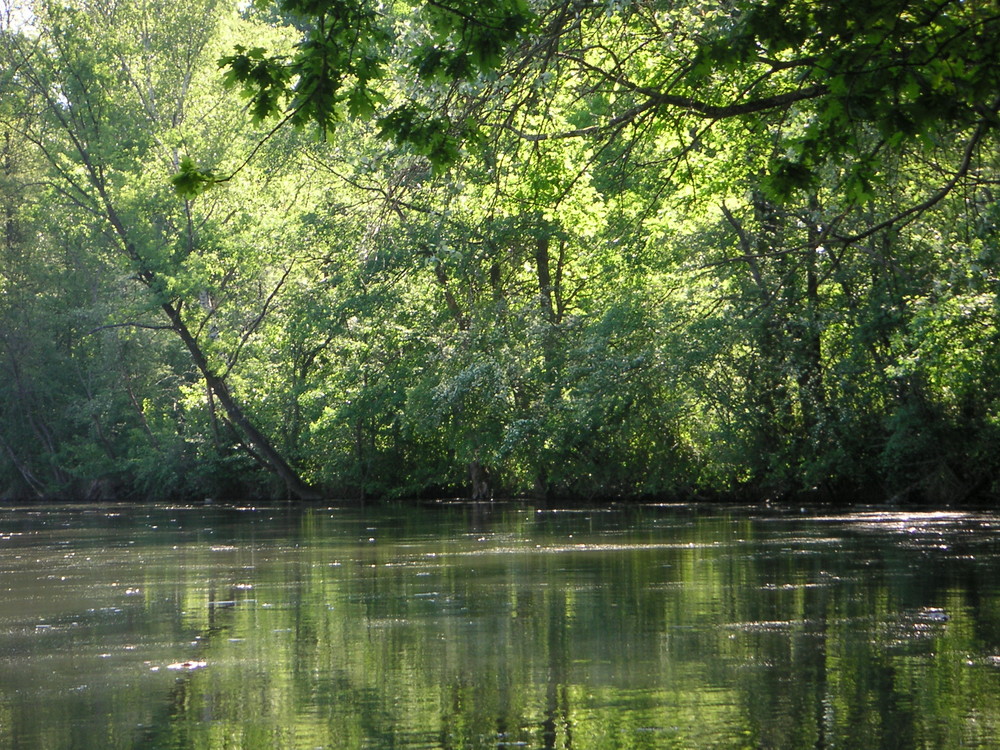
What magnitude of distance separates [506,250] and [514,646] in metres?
20.3

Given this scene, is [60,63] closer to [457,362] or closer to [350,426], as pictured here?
[350,426]

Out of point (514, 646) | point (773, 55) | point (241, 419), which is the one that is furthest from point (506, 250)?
point (514, 646)

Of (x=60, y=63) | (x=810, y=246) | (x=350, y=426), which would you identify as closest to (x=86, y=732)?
(x=810, y=246)

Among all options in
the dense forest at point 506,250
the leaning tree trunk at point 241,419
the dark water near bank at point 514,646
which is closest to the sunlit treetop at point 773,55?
the dense forest at point 506,250

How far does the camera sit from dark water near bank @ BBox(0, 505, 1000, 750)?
20.5 ft

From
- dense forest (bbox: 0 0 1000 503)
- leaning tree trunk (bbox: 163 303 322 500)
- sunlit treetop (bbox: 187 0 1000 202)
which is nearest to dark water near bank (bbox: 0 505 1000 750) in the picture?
dense forest (bbox: 0 0 1000 503)

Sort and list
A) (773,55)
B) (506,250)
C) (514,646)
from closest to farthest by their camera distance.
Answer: (514,646), (773,55), (506,250)

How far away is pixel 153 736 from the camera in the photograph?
622cm

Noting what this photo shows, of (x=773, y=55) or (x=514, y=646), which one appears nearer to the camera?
(x=514, y=646)

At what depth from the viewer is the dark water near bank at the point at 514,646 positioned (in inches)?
245

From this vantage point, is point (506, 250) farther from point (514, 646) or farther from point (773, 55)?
point (514, 646)

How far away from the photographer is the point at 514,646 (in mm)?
8609

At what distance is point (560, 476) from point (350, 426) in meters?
7.33

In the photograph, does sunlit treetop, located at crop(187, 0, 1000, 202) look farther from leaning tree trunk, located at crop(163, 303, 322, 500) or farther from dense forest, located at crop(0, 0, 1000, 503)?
leaning tree trunk, located at crop(163, 303, 322, 500)
